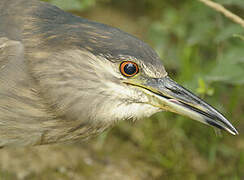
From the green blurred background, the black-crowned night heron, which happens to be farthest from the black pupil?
the green blurred background

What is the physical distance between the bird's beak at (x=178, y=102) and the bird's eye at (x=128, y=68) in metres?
0.09

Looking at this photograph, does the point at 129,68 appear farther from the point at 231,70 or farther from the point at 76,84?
the point at 231,70

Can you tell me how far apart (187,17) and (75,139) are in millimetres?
2539

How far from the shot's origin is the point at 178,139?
4.18 m

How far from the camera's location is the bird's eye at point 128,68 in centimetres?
239

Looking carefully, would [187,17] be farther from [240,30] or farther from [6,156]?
[6,156]

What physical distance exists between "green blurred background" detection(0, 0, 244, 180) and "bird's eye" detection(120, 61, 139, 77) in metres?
1.17

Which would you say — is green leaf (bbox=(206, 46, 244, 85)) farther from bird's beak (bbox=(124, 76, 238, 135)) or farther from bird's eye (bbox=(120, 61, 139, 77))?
bird's eye (bbox=(120, 61, 139, 77))

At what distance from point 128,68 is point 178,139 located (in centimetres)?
196

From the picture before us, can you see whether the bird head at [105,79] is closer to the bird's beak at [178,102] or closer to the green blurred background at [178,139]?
the bird's beak at [178,102]

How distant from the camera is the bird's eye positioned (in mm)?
2393

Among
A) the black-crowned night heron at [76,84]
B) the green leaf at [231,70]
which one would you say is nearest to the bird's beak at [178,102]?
the black-crowned night heron at [76,84]

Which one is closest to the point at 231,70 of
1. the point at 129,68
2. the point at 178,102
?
the point at 178,102

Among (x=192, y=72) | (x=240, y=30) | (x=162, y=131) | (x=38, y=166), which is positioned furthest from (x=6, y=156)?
(x=240, y=30)
